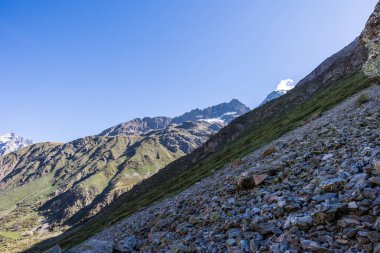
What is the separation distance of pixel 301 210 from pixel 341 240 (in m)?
3.24

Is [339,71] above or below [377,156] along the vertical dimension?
above

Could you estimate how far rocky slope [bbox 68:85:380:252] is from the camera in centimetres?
950

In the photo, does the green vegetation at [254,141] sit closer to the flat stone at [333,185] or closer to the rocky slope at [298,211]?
the rocky slope at [298,211]

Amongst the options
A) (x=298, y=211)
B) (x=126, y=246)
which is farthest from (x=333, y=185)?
(x=126, y=246)

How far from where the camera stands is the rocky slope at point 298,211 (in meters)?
9.50

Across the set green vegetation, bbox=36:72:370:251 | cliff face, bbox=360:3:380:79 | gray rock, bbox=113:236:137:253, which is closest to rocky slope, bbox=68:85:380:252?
gray rock, bbox=113:236:137:253

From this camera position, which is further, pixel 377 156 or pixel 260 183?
pixel 260 183

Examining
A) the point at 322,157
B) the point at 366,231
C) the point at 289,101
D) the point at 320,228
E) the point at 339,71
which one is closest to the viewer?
the point at 366,231

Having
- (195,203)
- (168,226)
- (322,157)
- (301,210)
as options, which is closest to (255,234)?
(301,210)

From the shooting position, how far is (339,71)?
7121 inches

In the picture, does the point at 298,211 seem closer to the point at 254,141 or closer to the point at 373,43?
the point at 373,43

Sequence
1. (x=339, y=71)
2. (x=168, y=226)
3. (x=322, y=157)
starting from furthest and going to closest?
(x=339, y=71) → (x=168, y=226) → (x=322, y=157)

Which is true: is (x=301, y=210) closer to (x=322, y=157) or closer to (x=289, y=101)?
(x=322, y=157)

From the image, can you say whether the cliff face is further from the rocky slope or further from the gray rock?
the gray rock
